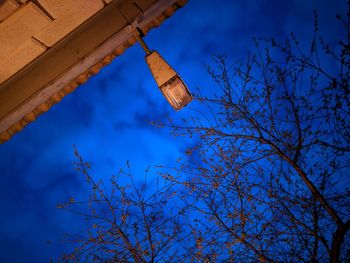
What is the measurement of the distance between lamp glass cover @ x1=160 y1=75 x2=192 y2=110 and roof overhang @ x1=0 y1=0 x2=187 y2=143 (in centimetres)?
170

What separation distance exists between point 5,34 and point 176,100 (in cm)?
282

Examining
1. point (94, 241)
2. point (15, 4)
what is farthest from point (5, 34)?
point (94, 241)

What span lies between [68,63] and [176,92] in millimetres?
2532

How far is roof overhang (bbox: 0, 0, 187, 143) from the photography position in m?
4.75

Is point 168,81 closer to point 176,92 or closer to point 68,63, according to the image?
point 176,92

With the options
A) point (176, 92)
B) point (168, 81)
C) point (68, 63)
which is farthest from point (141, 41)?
point (68, 63)

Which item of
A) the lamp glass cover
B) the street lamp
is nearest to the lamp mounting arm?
the street lamp

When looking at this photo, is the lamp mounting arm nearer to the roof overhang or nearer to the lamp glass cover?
the roof overhang

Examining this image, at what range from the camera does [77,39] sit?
4.77 meters

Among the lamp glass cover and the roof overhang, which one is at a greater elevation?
the roof overhang

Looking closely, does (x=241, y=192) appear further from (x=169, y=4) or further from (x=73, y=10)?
(x=73, y=10)

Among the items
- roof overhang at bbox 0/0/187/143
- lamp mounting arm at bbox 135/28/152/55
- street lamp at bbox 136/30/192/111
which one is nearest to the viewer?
street lamp at bbox 136/30/192/111

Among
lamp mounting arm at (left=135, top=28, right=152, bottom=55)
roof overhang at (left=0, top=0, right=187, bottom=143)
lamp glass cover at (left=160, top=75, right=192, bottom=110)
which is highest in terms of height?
roof overhang at (left=0, top=0, right=187, bottom=143)

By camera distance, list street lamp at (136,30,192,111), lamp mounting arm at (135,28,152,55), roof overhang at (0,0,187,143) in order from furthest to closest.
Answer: roof overhang at (0,0,187,143), lamp mounting arm at (135,28,152,55), street lamp at (136,30,192,111)
